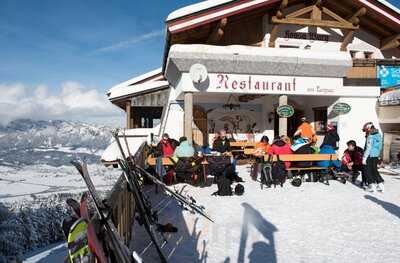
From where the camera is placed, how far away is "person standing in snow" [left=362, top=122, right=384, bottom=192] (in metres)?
8.38

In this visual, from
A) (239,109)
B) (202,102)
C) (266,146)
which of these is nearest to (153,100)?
(202,102)

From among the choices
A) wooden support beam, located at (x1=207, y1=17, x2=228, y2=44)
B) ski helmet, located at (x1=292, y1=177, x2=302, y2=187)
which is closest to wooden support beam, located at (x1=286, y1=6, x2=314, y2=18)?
wooden support beam, located at (x1=207, y1=17, x2=228, y2=44)

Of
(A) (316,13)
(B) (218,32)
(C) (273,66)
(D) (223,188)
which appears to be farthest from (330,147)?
(A) (316,13)

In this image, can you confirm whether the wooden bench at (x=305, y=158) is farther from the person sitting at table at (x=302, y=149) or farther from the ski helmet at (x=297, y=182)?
the ski helmet at (x=297, y=182)

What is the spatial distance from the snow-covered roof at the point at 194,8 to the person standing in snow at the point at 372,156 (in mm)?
6323

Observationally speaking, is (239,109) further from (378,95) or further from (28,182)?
(28,182)

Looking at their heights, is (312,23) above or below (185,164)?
above

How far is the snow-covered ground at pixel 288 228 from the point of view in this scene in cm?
472

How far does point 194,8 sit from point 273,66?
3346 mm

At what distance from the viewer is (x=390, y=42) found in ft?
50.2

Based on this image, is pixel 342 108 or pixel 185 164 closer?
pixel 185 164

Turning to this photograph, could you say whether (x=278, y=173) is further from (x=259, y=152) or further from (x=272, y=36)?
(x=272, y=36)

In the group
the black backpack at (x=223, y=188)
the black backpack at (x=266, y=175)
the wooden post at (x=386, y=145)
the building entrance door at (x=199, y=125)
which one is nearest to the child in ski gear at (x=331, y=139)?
the black backpack at (x=266, y=175)

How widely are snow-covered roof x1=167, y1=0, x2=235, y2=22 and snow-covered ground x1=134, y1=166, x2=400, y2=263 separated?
20.1 ft
